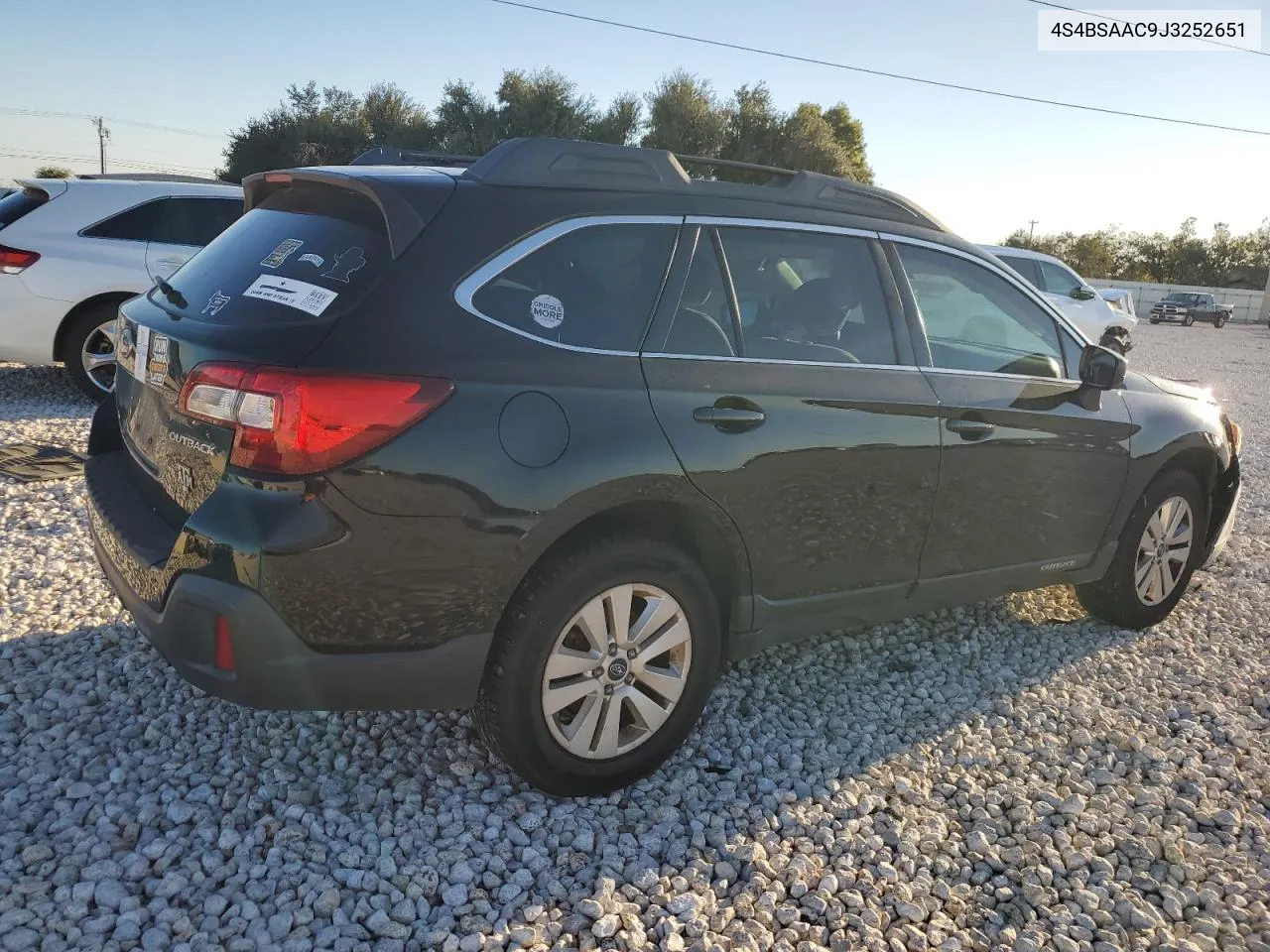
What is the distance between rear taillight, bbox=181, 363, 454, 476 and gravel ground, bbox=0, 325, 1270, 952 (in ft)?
3.56

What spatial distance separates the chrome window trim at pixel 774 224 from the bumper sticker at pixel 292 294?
3.72 feet

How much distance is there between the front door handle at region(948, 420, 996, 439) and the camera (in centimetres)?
353

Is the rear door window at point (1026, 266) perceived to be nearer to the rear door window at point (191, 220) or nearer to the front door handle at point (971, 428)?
the rear door window at point (191, 220)

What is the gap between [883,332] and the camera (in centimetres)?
347

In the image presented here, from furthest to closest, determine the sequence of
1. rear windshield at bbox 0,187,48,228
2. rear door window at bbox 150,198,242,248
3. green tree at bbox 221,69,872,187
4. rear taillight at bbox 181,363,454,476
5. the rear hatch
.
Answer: green tree at bbox 221,69,872,187 → rear door window at bbox 150,198,242,248 → rear windshield at bbox 0,187,48,228 → the rear hatch → rear taillight at bbox 181,363,454,476

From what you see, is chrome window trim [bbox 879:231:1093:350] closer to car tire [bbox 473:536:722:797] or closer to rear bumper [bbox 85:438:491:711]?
car tire [bbox 473:536:722:797]

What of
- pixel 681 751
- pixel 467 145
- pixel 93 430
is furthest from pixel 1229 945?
pixel 467 145

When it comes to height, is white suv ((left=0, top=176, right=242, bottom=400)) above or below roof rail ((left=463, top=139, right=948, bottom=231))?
below

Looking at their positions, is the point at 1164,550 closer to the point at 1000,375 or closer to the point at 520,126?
the point at 1000,375

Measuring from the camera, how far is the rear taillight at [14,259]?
7.26m

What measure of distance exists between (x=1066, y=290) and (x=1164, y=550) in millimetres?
11020

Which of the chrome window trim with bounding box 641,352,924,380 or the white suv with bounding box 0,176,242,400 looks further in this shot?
the white suv with bounding box 0,176,242,400

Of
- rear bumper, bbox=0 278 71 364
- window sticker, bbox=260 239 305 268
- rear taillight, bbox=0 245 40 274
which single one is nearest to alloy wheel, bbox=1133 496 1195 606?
window sticker, bbox=260 239 305 268

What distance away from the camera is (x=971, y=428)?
3580 mm
